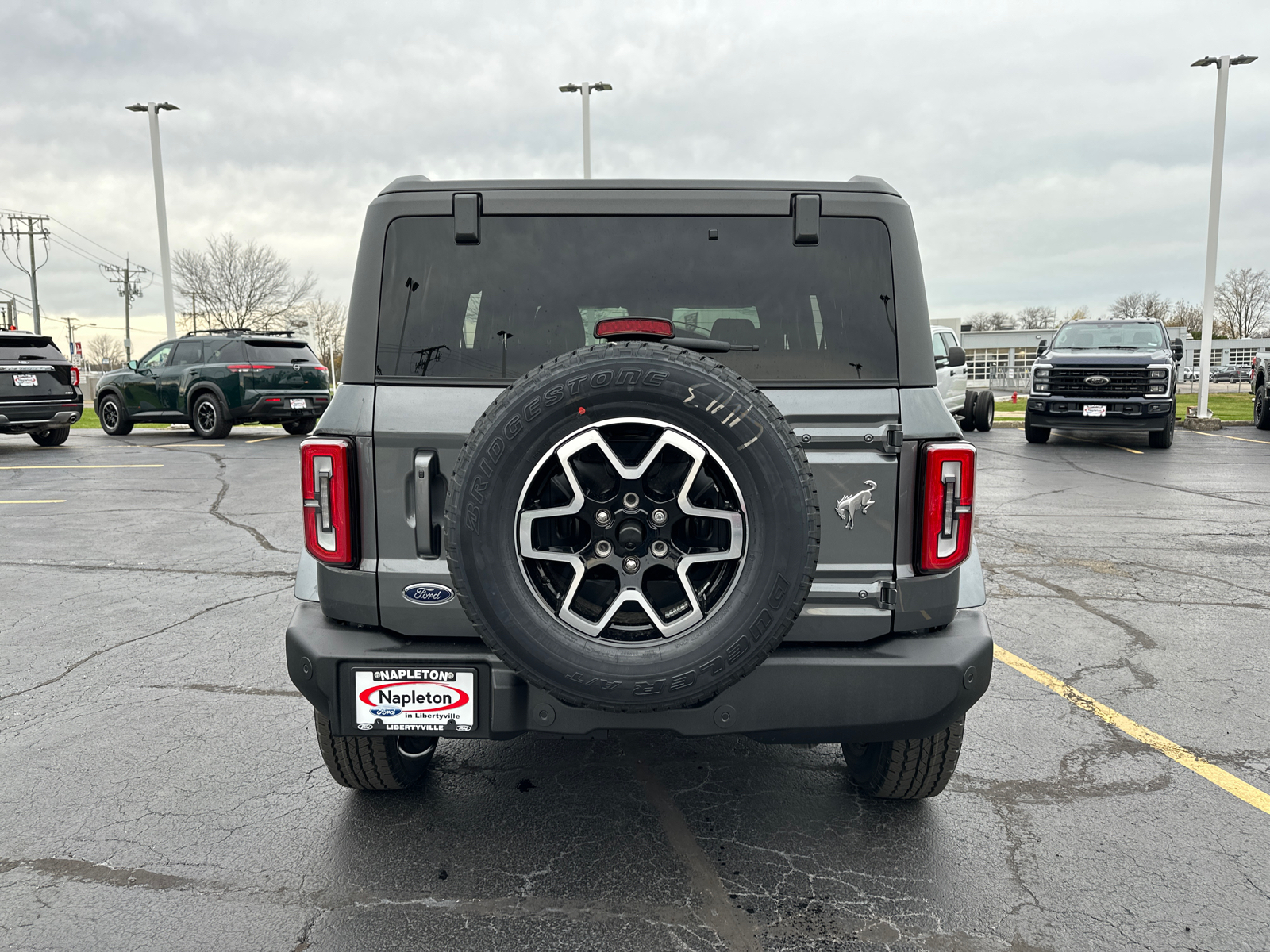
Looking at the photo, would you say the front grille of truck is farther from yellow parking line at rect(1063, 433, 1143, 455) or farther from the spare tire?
the spare tire

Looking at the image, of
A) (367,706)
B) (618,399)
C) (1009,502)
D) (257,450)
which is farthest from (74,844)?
(257,450)

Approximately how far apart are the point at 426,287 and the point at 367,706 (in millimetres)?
1232

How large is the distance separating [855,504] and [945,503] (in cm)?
27

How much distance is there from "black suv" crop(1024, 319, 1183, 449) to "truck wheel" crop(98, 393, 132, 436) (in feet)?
55.5

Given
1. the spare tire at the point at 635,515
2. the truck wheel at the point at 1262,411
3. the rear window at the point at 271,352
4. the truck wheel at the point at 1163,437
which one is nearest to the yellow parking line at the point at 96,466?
the rear window at the point at 271,352

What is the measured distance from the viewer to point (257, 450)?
580 inches

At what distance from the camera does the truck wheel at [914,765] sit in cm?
292

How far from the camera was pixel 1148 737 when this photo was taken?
367 centimetres

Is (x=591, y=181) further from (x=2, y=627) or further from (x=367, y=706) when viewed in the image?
(x=2, y=627)

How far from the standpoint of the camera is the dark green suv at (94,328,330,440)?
16.4 metres

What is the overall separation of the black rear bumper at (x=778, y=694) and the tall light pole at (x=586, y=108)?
86.8ft

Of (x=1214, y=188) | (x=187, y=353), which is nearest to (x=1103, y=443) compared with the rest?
(x=1214, y=188)

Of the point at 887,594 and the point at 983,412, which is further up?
the point at 887,594

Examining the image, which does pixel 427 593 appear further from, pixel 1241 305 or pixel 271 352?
pixel 1241 305
